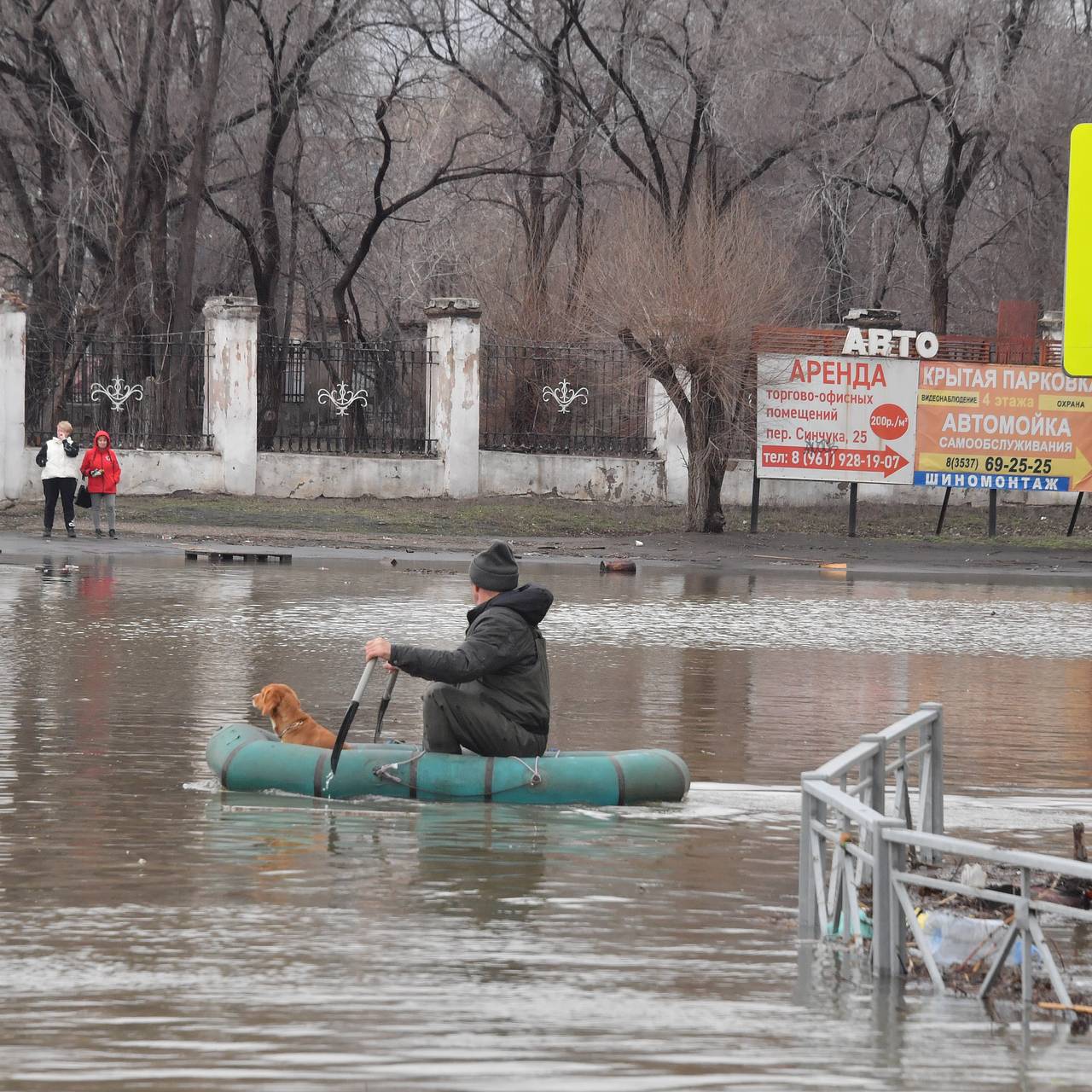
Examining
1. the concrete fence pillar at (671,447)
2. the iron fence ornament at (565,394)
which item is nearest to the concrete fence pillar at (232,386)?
the iron fence ornament at (565,394)

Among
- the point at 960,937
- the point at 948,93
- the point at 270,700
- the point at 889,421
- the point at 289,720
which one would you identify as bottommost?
the point at 960,937

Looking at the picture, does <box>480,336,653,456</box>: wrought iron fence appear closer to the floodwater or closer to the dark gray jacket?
the floodwater

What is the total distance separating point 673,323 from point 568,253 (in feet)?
42.3

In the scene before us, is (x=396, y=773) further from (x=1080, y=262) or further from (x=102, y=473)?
(x=102, y=473)

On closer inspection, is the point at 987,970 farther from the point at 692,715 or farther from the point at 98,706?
the point at 98,706

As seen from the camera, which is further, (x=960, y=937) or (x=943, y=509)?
(x=943, y=509)

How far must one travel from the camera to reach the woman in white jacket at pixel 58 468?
27.2m

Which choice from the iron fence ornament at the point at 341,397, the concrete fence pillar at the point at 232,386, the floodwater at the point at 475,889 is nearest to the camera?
the floodwater at the point at 475,889

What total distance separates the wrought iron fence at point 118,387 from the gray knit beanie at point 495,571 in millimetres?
22933

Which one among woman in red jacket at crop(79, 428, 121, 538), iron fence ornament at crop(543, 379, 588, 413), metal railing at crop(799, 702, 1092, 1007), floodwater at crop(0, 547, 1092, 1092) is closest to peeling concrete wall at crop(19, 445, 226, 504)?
woman in red jacket at crop(79, 428, 121, 538)

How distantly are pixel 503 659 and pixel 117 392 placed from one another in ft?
77.1

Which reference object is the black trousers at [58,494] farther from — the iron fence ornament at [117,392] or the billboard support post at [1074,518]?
the billboard support post at [1074,518]

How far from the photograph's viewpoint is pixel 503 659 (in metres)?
9.96

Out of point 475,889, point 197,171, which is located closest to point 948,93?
point 197,171
